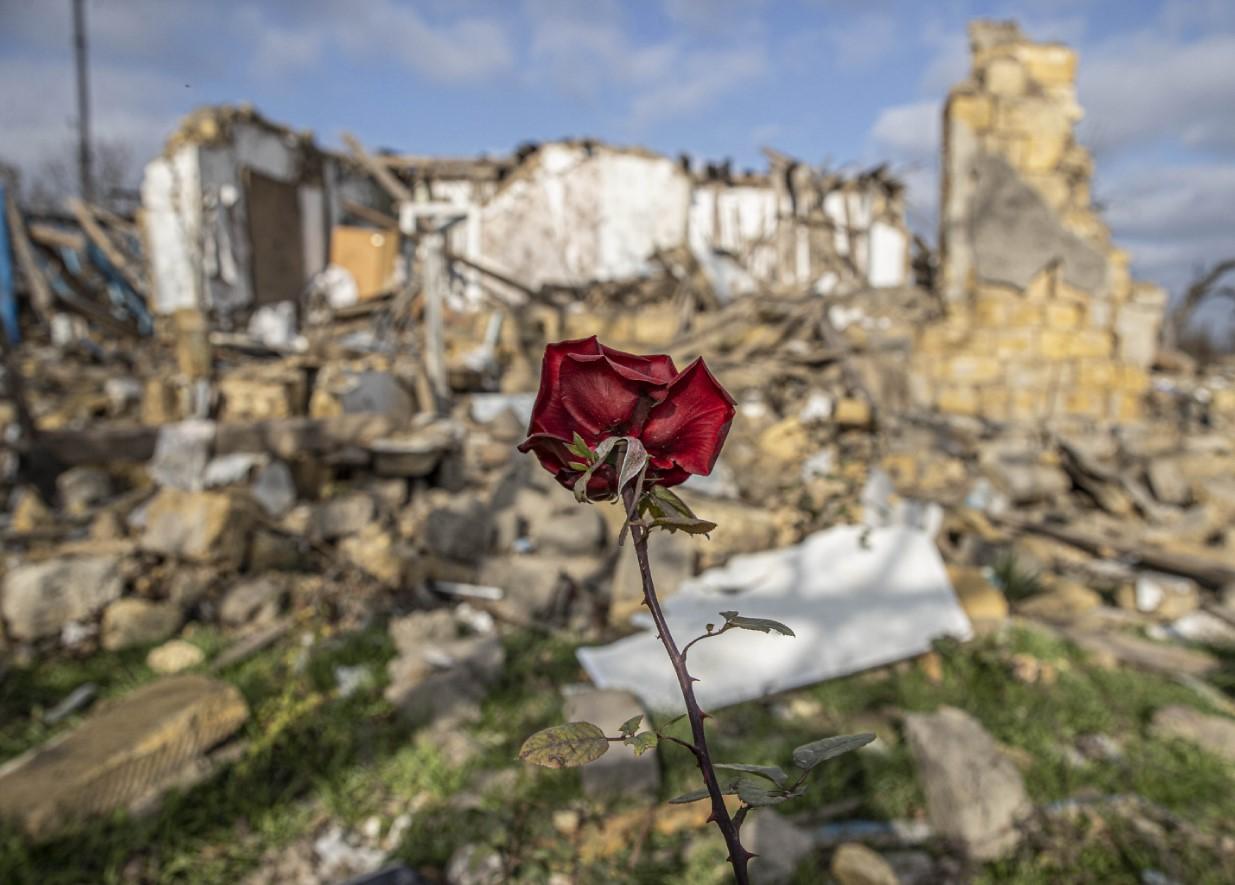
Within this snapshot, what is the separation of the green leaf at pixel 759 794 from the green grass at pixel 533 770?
1.77 m

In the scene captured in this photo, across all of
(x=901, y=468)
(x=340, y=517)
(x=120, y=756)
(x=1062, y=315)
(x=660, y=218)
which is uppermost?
(x=660, y=218)

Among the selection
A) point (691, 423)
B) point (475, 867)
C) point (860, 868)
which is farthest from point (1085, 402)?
point (691, 423)

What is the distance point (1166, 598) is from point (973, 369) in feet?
12.4

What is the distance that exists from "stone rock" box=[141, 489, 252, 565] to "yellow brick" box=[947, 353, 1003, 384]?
7.16 m

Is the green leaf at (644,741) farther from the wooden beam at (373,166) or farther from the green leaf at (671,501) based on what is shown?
the wooden beam at (373,166)

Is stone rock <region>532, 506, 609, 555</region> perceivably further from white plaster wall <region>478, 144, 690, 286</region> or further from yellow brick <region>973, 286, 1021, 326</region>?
white plaster wall <region>478, 144, 690, 286</region>

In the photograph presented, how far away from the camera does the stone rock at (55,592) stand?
3580 millimetres

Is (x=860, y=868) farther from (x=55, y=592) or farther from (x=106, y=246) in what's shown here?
(x=106, y=246)

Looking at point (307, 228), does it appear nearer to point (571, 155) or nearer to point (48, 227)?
point (48, 227)

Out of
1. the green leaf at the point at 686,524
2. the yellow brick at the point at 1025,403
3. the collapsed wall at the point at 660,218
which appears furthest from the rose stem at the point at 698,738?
the collapsed wall at the point at 660,218

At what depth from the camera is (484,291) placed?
12.9 meters

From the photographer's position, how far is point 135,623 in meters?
3.73

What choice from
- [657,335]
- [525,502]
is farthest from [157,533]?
[657,335]

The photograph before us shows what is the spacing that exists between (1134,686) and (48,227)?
1368cm
